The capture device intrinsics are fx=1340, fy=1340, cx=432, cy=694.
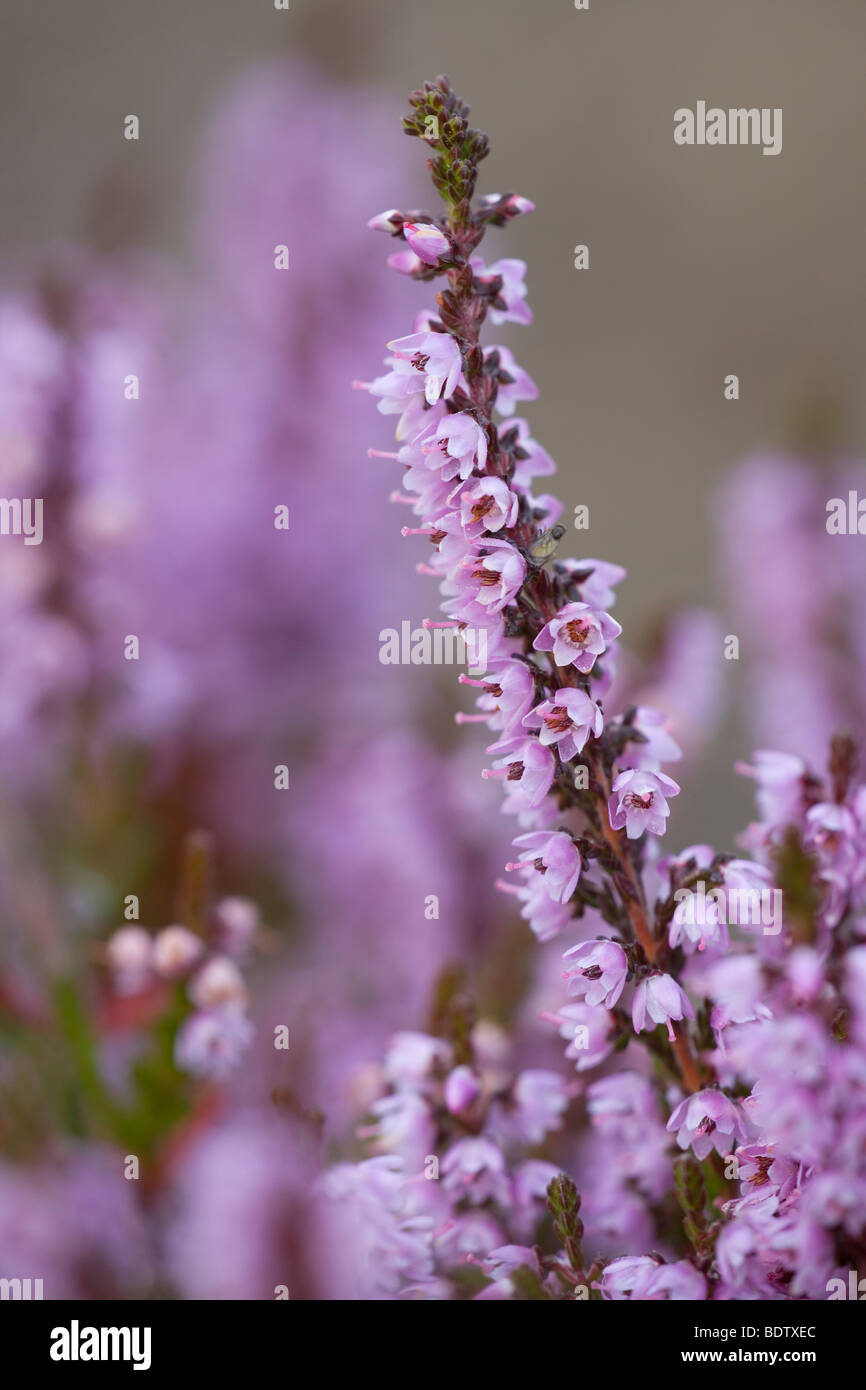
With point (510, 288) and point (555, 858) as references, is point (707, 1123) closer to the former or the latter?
point (555, 858)

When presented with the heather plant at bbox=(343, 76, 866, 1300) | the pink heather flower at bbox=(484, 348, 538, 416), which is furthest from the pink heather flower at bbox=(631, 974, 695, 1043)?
the pink heather flower at bbox=(484, 348, 538, 416)

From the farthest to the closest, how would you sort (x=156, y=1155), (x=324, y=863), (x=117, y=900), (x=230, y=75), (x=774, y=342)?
(x=774, y=342)
(x=230, y=75)
(x=324, y=863)
(x=117, y=900)
(x=156, y=1155)

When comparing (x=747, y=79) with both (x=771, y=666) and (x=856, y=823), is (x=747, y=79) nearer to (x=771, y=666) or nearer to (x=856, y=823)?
(x=771, y=666)

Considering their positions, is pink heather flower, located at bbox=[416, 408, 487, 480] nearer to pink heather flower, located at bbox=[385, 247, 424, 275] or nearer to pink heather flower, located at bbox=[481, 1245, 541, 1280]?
pink heather flower, located at bbox=[385, 247, 424, 275]

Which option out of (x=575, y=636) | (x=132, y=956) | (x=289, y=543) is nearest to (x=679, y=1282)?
(x=575, y=636)

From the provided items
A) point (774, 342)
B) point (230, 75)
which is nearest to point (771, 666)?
point (774, 342)
